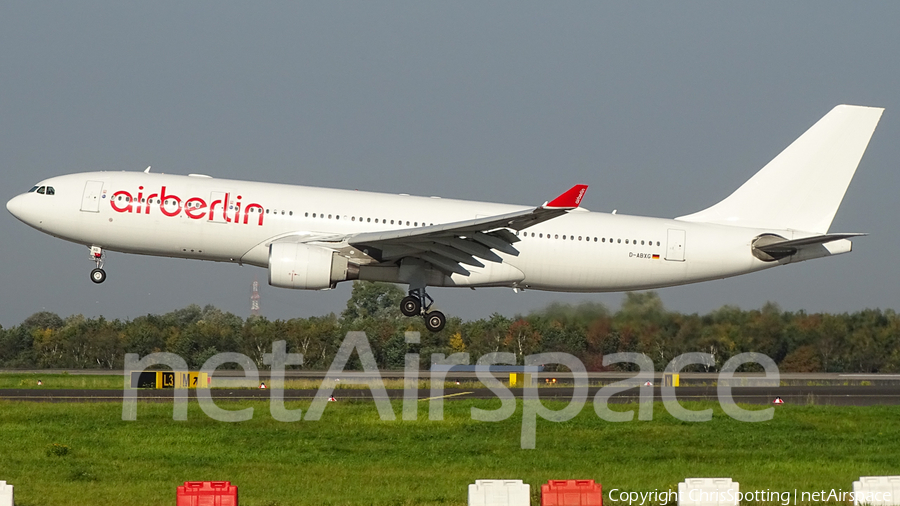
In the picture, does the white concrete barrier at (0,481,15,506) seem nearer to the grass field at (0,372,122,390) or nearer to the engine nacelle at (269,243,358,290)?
the engine nacelle at (269,243,358,290)

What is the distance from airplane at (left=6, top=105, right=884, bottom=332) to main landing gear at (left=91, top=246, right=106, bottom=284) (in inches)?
1.9

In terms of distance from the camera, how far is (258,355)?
160ft

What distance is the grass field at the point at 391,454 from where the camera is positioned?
18203mm

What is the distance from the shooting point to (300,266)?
29094 mm

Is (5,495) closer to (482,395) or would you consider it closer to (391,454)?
(391,454)

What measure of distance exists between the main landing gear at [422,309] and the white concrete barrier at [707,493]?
17993mm

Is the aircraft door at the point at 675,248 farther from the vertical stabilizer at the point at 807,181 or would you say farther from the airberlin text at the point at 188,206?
the airberlin text at the point at 188,206

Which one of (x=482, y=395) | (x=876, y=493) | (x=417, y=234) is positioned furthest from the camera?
(x=482, y=395)

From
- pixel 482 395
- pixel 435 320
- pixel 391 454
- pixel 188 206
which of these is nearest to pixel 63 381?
pixel 188 206

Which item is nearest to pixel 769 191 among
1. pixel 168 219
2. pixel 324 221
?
pixel 324 221

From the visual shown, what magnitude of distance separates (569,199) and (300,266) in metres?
8.00

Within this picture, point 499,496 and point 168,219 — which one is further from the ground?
point 168,219

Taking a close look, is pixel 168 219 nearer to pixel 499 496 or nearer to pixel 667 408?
pixel 667 408

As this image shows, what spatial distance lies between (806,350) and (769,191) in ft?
34.1
